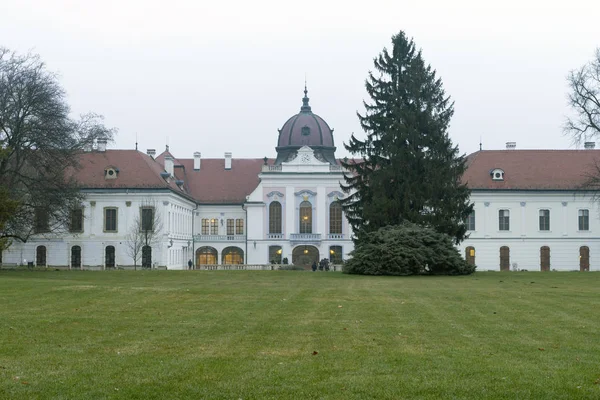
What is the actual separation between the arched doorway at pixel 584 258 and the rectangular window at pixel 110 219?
39898 mm

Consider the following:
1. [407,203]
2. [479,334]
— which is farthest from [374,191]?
[479,334]

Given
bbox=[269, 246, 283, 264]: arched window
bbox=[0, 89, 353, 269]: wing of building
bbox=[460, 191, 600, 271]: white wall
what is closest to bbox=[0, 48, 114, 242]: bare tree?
bbox=[0, 89, 353, 269]: wing of building

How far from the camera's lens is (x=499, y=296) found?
22.4m

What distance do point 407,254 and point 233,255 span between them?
122ft

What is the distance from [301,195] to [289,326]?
185 ft

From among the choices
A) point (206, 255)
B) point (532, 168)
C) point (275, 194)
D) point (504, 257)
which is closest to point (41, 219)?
point (206, 255)

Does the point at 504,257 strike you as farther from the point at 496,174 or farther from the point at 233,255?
the point at 233,255

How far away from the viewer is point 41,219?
47531 mm

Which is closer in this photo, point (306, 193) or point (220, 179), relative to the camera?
point (306, 193)

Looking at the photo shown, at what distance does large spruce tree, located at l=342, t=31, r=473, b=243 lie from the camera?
41656 mm

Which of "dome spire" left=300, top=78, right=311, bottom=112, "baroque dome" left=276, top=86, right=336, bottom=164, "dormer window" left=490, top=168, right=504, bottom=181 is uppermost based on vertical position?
"dome spire" left=300, top=78, right=311, bottom=112

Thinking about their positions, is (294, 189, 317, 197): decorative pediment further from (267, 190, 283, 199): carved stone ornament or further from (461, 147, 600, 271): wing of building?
(461, 147, 600, 271): wing of building

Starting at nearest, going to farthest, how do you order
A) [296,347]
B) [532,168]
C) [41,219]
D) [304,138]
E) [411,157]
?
[296,347] → [411,157] → [41,219] → [532,168] → [304,138]

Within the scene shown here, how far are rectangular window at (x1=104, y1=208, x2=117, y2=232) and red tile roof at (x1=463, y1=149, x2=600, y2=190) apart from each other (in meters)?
29.8
